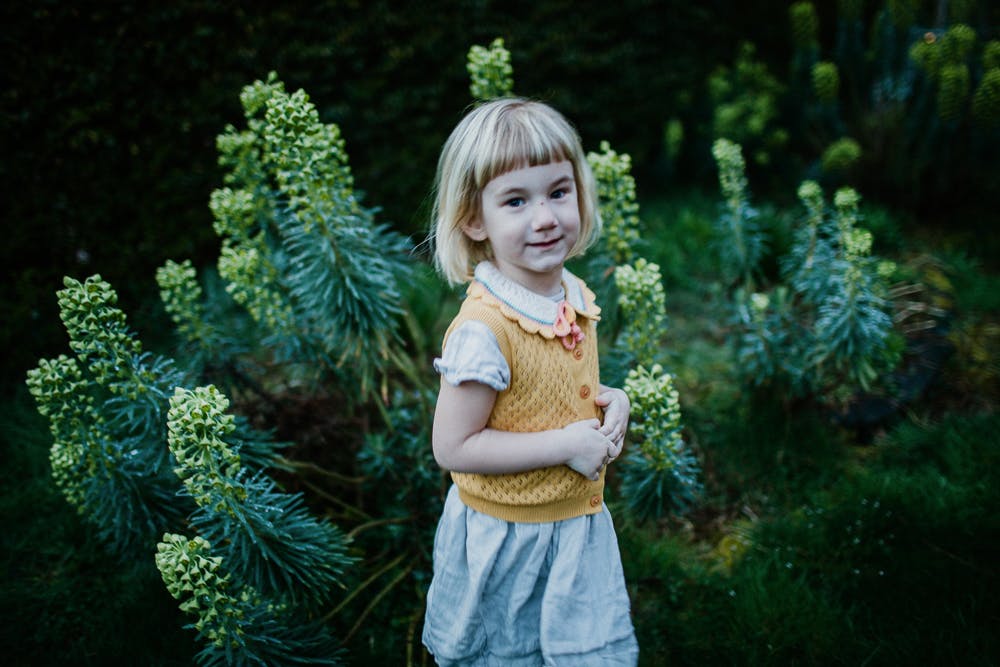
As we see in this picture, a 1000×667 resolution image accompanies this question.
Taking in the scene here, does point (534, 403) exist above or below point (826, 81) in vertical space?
below

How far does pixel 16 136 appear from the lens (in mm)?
3336

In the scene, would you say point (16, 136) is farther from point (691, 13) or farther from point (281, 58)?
point (691, 13)

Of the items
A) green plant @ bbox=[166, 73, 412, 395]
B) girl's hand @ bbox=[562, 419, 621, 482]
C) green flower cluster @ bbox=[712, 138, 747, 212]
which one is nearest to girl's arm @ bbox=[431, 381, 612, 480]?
girl's hand @ bbox=[562, 419, 621, 482]

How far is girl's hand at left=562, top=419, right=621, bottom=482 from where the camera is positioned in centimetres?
165

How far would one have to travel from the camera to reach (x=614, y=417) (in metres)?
1.81

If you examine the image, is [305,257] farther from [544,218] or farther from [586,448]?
[586,448]

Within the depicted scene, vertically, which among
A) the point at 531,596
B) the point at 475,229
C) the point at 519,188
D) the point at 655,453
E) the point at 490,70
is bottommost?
the point at 531,596

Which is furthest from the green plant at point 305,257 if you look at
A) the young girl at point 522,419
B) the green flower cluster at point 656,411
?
the green flower cluster at point 656,411

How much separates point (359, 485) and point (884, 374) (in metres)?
2.42

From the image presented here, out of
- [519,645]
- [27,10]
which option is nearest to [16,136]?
[27,10]

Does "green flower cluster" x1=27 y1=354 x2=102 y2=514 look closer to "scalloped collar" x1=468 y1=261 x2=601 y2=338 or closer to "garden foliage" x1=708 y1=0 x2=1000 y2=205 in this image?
"scalloped collar" x1=468 y1=261 x2=601 y2=338

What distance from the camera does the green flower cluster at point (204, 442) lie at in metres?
1.62

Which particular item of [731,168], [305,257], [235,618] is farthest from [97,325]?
[731,168]

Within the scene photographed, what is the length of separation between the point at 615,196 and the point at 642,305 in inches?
17.0
